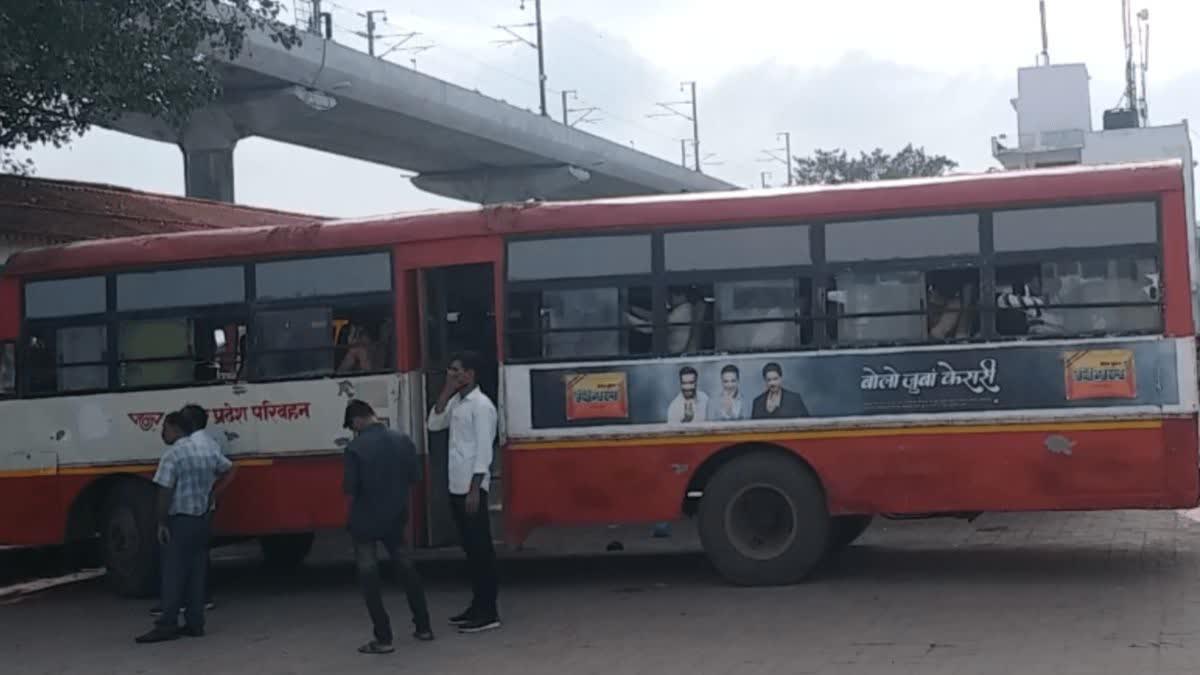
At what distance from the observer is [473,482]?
10617mm

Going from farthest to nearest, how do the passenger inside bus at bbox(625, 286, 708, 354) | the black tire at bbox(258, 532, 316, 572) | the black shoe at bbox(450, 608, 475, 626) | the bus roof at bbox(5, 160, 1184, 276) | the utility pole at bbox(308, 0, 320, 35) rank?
the utility pole at bbox(308, 0, 320, 35)
the black tire at bbox(258, 532, 316, 572)
the passenger inside bus at bbox(625, 286, 708, 354)
the bus roof at bbox(5, 160, 1184, 276)
the black shoe at bbox(450, 608, 475, 626)

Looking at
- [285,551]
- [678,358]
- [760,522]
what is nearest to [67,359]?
[285,551]

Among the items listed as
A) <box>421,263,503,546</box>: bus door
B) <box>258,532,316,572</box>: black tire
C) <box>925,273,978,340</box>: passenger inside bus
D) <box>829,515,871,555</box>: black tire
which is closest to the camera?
<box>925,273,978,340</box>: passenger inside bus

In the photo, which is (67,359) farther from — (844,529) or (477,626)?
(844,529)

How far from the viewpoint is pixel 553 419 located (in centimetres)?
1205

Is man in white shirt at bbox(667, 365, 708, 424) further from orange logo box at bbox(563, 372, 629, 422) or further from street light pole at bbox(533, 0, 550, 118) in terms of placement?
street light pole at bbox(533, 0, 550, 118)

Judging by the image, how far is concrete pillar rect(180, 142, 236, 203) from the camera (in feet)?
125

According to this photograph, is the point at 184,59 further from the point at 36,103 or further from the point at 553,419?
the point at 553,419

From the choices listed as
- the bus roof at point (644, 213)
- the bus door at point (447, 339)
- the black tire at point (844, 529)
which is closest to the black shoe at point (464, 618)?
the bus door at point (447, 339)

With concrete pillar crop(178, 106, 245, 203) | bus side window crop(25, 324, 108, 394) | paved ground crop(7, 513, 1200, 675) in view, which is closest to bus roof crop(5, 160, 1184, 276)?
bus side window crop(25, 324, 108, 394)

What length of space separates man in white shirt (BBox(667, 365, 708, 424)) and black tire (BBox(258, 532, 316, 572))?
4571 mm

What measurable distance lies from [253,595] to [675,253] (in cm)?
469

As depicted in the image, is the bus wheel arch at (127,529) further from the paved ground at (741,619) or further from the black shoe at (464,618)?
the black shoe at (464,618)

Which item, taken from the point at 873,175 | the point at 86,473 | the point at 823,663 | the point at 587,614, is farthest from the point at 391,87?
the point at 873,175
